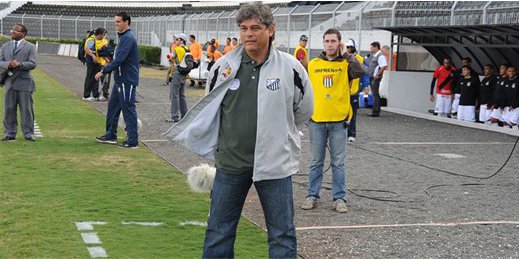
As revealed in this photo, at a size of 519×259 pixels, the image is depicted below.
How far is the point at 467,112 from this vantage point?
739 inches

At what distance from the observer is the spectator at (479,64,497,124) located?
59.0 feet

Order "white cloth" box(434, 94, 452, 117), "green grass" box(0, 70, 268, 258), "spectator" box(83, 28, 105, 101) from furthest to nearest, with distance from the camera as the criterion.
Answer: "spectator" box(83, 28, 105, 101)
"white cloth" box(434, 94, 452, 117)
"green grass" box(0, 70, 268, 258)

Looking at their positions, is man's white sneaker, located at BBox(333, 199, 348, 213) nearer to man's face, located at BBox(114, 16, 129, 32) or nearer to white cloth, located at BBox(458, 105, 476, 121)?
man's face, located at BBox(114, 16, 129, 32)

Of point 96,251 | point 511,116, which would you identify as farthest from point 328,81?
point 511,116

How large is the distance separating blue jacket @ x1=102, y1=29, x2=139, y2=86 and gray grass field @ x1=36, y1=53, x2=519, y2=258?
46.0 inches

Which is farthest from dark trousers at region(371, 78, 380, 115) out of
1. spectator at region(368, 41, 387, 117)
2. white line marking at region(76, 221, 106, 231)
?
white line marking at region(76, 221, 106, 231)

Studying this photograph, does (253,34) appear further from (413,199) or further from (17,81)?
(17,81)

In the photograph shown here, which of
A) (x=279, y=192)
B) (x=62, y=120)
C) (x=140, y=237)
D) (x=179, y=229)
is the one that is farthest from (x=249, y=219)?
(x=62, y=120)

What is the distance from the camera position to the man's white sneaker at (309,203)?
8031mm

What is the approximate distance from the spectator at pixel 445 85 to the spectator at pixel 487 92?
4.80ft

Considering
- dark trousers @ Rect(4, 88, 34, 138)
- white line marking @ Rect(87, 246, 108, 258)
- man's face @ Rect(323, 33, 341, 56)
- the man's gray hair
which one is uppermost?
the man's gray hair

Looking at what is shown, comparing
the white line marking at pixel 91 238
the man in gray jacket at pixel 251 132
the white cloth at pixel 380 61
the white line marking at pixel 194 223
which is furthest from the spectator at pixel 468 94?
the man in gray jacket at pixel 251 132

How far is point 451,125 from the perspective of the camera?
1853 cm

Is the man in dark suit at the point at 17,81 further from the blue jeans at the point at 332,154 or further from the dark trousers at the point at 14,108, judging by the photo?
the blue jeans at the point at 332,154
